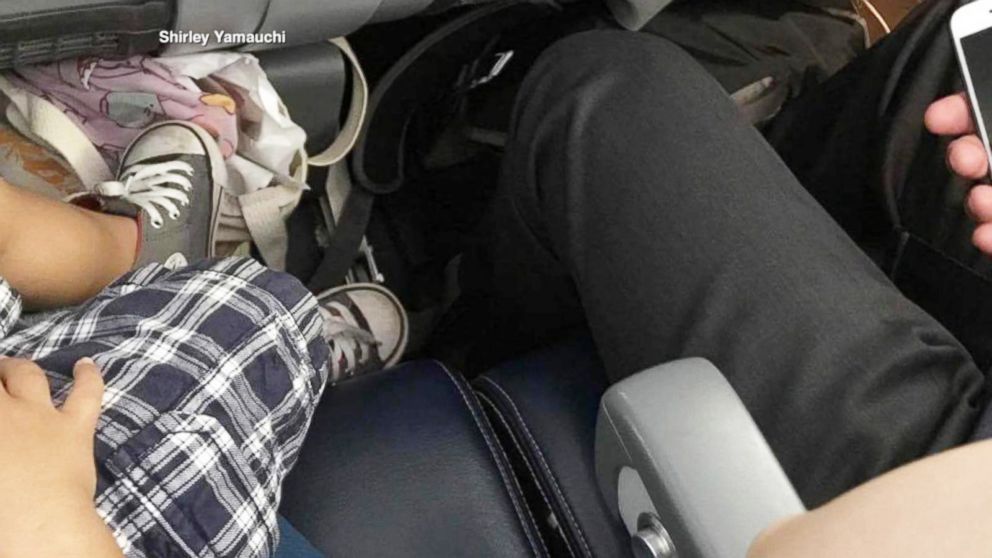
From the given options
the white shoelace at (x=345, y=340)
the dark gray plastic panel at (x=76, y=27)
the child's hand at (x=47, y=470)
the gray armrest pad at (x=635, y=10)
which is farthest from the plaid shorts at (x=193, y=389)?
the gray armrest pad at (x=635, y=10)

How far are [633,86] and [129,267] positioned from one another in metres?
0.39

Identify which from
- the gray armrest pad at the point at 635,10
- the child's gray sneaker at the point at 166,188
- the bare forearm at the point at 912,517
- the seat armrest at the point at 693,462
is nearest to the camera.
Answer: the bare forearm at the point at 912,517

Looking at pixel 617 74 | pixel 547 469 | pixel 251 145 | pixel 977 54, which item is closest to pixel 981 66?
pixel 977 54

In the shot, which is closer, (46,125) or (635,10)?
(46,125)

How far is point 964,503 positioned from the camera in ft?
1.06

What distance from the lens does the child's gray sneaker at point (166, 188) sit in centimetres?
75

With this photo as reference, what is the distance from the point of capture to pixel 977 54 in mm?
672

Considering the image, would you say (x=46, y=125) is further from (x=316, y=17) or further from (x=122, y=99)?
(x=316, y=17)

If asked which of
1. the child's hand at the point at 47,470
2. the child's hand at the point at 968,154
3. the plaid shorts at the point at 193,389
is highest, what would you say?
the child's hand at the point at 968,154

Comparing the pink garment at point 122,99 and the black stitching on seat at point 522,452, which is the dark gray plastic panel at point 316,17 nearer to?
the pink garment at point 122,99

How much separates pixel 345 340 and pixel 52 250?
0.31 meters

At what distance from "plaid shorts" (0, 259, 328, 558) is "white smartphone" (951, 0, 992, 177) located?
46 centimetres

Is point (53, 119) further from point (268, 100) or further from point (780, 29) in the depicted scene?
point (780, 29)

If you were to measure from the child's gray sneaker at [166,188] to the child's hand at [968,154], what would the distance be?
1.74ft
